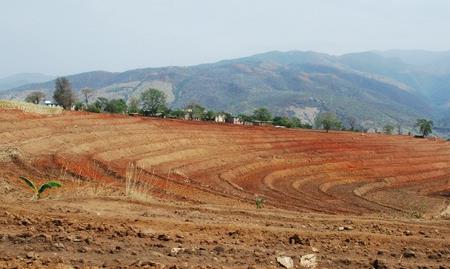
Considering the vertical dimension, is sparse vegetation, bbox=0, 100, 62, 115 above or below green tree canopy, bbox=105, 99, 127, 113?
above

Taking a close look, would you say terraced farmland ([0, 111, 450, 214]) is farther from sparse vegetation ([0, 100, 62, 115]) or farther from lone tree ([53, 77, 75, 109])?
lone tree ([53, 77, 75, 109])

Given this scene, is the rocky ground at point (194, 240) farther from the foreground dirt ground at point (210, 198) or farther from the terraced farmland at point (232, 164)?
the terraced farmland at point (232, 164)

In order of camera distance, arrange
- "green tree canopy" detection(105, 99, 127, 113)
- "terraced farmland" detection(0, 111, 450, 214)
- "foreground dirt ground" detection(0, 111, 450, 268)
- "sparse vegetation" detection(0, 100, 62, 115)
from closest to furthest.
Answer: "foreground dirt ground" detection(0, 111, 450, 268), "terraced farmland" detection(0, 111, 450, 214), "sparse vegetation" detection(0, 100, 62, 115), "green tree canopy" detection(105, 99, 127, 113)

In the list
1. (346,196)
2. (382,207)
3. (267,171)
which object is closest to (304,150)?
(267,171)

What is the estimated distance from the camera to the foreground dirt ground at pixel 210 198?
28.1 feet

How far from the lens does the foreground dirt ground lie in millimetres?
8570

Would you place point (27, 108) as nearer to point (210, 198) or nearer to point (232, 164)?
point (232, 164)

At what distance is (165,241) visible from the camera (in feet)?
29.9

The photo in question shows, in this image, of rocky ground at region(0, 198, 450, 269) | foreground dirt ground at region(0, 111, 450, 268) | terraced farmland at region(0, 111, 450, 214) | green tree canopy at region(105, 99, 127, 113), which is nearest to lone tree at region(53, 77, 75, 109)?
green tree canopy at region(105, 99, 127, 113)

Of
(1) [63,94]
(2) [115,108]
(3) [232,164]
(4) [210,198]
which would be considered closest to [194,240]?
(4) [210,198]

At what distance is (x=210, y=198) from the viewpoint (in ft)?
73.9

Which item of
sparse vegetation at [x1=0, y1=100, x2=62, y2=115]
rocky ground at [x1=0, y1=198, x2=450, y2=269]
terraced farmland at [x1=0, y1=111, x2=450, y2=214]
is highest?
sparse vegetation at [x1=0, y1=100, x2=62, y2=115]

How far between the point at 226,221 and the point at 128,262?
13.5 feet

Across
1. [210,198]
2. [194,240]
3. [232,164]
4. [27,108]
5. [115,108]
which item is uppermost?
[27,108]
